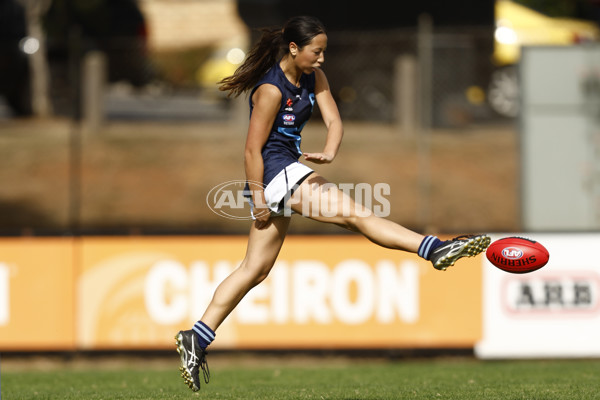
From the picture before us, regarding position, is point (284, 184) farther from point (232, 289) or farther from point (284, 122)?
point (232, 289)

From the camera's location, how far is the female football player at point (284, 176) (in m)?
5.64

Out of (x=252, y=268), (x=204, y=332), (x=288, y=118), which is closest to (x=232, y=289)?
(x=252, y=268)

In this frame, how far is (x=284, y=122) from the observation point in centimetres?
585

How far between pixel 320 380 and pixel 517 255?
297 cm

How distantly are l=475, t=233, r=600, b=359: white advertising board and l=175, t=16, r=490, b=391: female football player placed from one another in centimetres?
400

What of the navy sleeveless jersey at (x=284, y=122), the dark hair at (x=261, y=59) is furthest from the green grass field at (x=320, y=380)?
the dark hair at (x=261, y=59)

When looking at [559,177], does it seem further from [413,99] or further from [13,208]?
[13,208]

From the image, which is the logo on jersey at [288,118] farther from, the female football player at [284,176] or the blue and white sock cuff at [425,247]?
the blue and white sock cuff at [425,247]

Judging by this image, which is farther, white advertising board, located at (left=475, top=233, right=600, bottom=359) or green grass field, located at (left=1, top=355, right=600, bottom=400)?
white advertising board, located at (left=475, top=233, right=600, bottom=359)

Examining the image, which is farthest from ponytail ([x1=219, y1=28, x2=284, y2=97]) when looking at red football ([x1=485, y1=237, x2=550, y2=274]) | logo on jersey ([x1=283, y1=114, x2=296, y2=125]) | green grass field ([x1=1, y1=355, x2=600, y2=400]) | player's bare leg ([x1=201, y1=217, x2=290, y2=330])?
green grass field ([x1=1, y1=355, x2=600, y2=400])

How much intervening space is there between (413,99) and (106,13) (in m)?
6.89

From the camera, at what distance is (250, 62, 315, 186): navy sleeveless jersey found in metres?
5.81

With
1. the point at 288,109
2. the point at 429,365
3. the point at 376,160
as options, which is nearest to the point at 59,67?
the point at 376,160

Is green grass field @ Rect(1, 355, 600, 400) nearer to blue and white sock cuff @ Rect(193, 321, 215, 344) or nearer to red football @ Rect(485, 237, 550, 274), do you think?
blue and white sock cuff @ Rect(193, 321, 215, 344)
